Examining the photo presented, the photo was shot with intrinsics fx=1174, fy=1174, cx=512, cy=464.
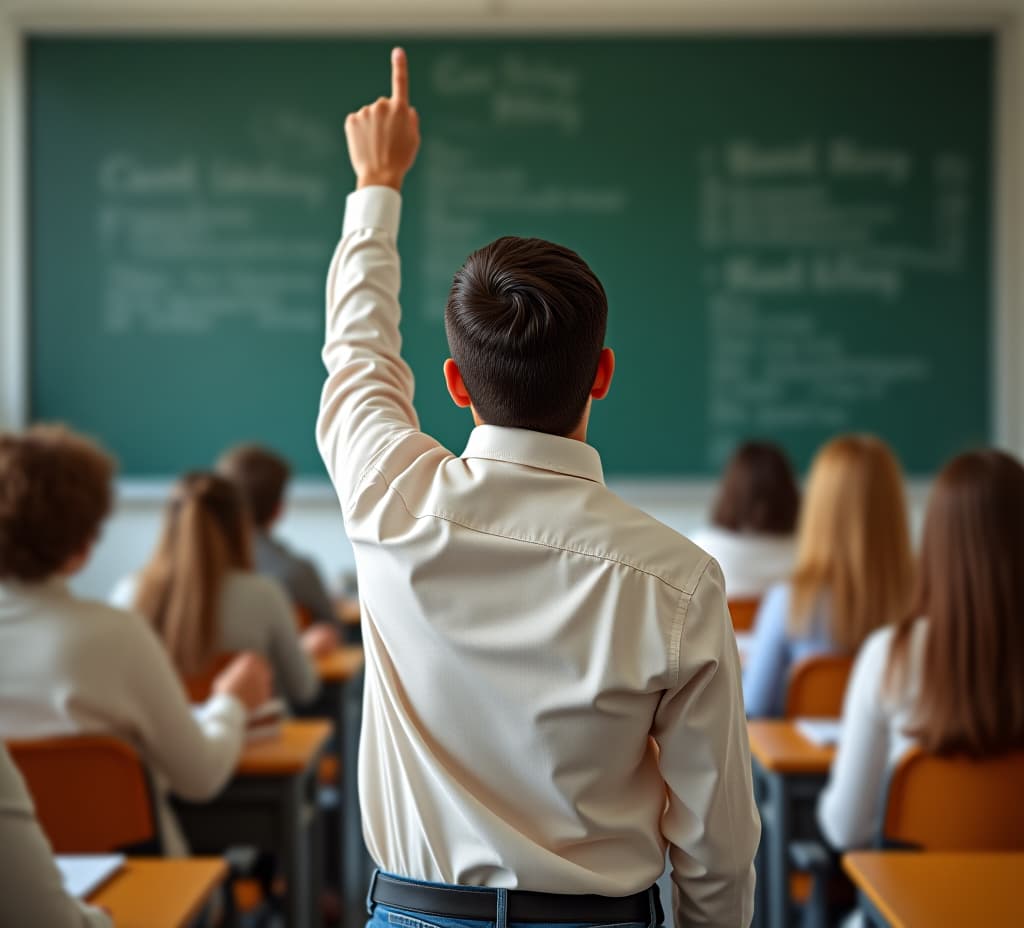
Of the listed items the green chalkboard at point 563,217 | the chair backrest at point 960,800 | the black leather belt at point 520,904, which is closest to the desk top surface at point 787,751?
the chair backrest at point 960,800

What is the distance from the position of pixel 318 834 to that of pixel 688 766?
1907mm

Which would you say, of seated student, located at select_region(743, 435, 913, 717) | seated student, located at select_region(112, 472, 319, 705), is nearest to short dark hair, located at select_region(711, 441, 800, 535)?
seated student, located at select_region(743, 435, 913, 717)

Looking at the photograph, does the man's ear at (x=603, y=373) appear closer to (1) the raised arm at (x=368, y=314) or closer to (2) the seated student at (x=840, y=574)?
(1) the raised arm at (x=368, y=314)

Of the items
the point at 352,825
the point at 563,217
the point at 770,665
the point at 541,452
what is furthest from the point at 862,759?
the point at 563,217

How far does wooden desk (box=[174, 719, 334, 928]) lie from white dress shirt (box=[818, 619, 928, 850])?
3.25ft

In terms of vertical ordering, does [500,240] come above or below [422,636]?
above

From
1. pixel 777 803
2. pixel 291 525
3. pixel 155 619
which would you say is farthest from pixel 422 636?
pixel 291 525

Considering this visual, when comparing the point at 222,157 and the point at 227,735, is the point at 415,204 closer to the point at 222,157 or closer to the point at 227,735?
the point at 222,157

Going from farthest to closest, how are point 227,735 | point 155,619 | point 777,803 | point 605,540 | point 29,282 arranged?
point 29,282
point 155,619
point 777,803
point 227,735
point 605,540

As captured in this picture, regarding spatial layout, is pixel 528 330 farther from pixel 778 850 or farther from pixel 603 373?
pixel 778 850

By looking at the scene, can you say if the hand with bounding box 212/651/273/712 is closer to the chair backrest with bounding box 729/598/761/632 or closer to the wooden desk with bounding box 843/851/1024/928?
the wooden desk with bounding box 843/851/1024/928

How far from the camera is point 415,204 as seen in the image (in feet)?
17.3

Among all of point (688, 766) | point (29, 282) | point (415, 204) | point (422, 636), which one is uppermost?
point (415, 204)

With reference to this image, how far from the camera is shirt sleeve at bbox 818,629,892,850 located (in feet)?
6.30
